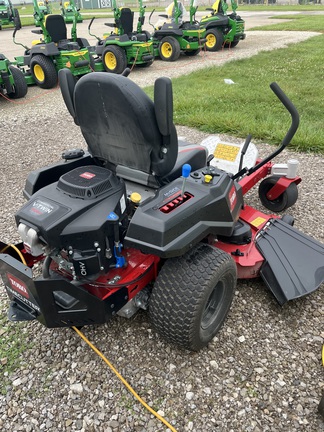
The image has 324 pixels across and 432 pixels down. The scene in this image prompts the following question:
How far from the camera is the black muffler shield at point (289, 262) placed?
7.47ft

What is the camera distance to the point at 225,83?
24.5 ft

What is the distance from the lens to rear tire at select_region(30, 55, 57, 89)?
25.4 feet

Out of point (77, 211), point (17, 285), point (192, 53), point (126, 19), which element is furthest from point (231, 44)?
point (17, 285)

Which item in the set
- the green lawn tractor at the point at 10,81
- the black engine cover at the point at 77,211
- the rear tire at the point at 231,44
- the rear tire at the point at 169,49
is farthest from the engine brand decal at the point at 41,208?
the rear tire at the point at 231,44

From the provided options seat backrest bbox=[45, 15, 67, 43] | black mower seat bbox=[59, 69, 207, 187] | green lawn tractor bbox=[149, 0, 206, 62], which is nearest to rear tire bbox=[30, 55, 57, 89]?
seat backrest bbox=[45, 15, 67, 43]

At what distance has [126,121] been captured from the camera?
1880 millimetres

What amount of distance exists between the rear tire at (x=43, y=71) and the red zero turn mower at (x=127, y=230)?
20.7 ft

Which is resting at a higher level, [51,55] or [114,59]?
[51,55]

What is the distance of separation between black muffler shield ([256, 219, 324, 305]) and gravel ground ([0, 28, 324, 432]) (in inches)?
6.7

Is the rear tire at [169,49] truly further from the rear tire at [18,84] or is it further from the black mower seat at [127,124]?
the black mower seat at [127,124]

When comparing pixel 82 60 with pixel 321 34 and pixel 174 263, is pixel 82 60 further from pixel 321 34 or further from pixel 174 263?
pixel 321 34

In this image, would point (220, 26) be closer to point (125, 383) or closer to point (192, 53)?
point (192, 53)

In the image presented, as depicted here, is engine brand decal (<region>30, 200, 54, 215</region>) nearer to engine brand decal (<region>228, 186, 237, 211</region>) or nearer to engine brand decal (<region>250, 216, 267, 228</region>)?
engine brand decal (<region>228, 186, 237, 211</region>)

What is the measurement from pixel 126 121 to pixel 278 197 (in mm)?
1945
